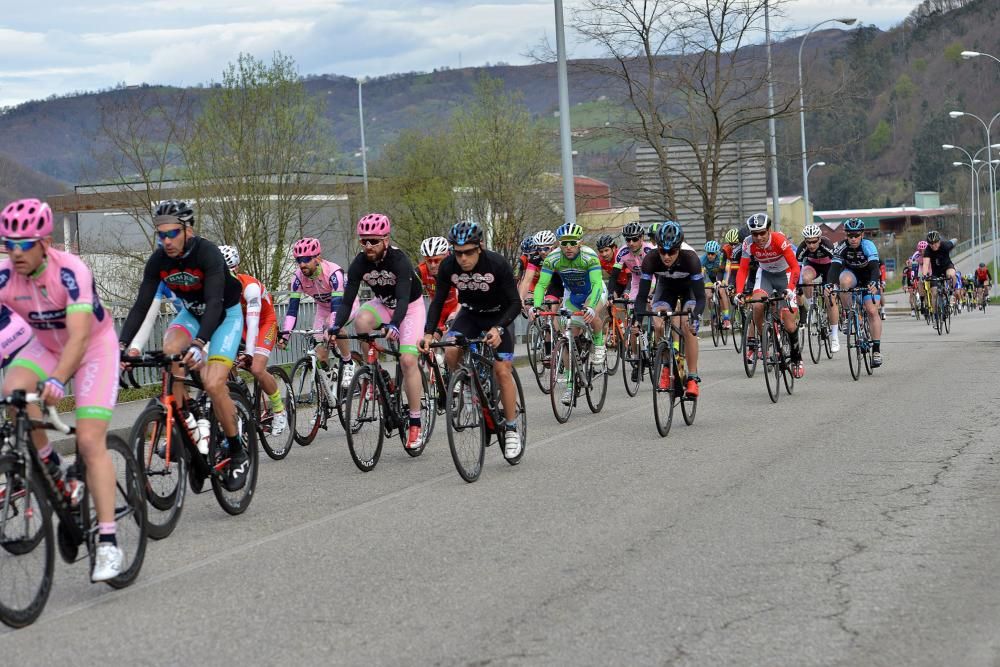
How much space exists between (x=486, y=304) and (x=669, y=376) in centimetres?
270

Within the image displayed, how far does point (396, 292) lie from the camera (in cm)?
1127

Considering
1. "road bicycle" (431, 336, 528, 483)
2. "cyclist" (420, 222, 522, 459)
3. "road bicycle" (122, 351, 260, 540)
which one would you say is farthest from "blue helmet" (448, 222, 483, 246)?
"road bicycle" (122, 351, 260, 540)

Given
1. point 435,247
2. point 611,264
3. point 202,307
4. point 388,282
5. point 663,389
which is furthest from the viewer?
point 611,264

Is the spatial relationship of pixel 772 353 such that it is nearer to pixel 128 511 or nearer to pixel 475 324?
pixel 475 324

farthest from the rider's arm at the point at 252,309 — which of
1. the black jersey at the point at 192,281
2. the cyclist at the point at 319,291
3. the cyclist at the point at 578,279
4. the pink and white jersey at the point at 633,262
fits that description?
the pink and white jersey at the point at 633,262

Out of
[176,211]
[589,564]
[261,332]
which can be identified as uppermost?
[176,211]

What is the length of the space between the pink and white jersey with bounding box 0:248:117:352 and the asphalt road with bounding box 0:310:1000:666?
142cm

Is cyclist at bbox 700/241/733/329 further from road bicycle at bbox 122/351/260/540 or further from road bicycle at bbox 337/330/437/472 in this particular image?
road bicycle at bbox 122/351/260/540

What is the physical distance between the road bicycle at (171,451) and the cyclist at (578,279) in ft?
19.5

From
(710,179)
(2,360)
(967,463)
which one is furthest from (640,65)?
(2,360)

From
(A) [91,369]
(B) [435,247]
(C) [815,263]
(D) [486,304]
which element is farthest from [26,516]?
(C) [815,263]

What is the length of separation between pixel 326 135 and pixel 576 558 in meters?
26.4

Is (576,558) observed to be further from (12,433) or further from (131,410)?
(131,410)

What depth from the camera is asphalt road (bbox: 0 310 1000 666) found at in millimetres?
5633
